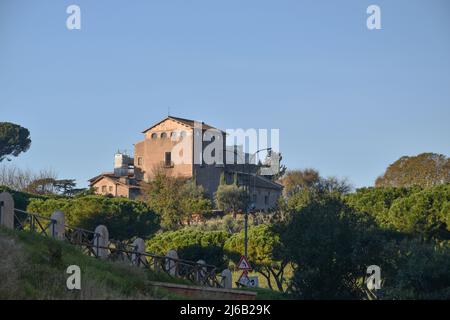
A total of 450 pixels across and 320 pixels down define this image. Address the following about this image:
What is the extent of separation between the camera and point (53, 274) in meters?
16.5

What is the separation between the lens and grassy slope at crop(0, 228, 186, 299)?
15.2 metres

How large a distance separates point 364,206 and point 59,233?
115 ft

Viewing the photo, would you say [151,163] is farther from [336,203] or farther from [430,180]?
[336,203]

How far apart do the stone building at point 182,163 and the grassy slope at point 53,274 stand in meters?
64.1

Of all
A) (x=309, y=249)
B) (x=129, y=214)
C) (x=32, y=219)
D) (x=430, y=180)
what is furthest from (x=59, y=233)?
(x=430, y=180)

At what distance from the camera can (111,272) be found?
19.2 metres

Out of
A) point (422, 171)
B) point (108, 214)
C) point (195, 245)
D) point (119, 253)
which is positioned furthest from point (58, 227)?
point (422, 171)

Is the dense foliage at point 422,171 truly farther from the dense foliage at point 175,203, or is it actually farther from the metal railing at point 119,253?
the metal railing at point 119,253

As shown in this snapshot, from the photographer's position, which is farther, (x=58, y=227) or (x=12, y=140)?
(x=12, y=140)

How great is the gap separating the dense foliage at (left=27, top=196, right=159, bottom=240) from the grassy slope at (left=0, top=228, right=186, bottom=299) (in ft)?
102

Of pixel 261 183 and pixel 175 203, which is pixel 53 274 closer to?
pixel 175 203

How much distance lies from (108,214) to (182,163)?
35.3m

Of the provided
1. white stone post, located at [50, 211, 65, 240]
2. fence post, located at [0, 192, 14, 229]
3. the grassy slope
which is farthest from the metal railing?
the grassy slope

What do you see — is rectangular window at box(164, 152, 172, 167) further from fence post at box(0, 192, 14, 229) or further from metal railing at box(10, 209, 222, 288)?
fence post at box(0, 192, 14, 229)
